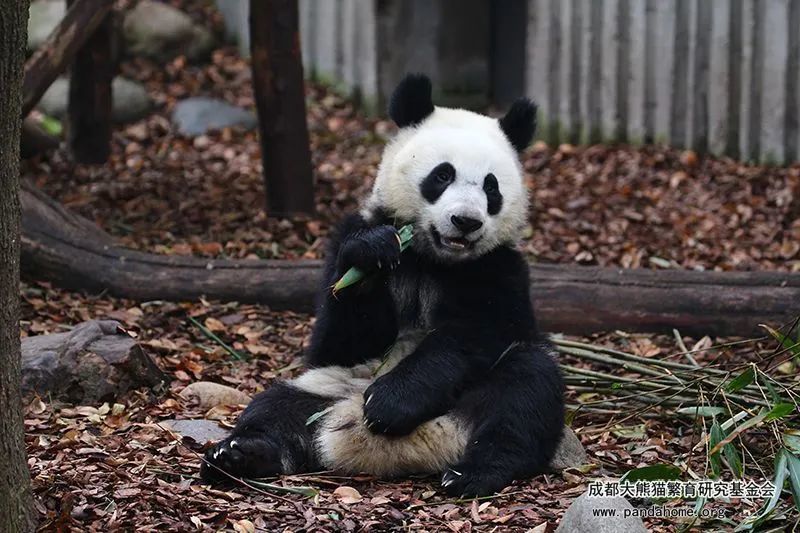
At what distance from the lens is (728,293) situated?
636cm

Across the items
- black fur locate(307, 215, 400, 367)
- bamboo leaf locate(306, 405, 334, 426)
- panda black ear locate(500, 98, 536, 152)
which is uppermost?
panda black ear locate(500, 98, 536, 152)

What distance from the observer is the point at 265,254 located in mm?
7430

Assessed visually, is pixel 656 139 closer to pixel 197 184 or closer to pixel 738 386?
pixel 197 184

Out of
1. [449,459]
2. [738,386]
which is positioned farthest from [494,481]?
[738,386]

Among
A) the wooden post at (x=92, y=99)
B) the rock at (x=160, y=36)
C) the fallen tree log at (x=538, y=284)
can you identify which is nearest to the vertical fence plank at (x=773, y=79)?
the fallen tree log at (x=538, y=284)

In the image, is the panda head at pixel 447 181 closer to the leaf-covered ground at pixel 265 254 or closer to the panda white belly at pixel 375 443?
the panda white belly at pixel 375 443

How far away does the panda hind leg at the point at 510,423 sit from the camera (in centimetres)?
425

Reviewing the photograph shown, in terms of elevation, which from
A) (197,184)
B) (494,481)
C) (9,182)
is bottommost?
(494,481)

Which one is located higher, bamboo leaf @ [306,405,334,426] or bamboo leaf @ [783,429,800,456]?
bamboo leaf @ [306,405,334,426]

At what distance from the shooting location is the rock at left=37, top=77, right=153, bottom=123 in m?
11.1

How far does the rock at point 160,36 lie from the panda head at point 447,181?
7.97m

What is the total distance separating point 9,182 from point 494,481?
2.05 meters

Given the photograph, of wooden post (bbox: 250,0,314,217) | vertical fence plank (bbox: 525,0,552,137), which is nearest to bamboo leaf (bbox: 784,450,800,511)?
wooden post (bbox: 250,0,314,217)

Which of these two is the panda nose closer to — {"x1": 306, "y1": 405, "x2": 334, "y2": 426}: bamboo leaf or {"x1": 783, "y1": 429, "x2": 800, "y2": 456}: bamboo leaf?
{"x1": 306, "y1": 405, "x2": 334, "y2": 426}: bamboo leaf
